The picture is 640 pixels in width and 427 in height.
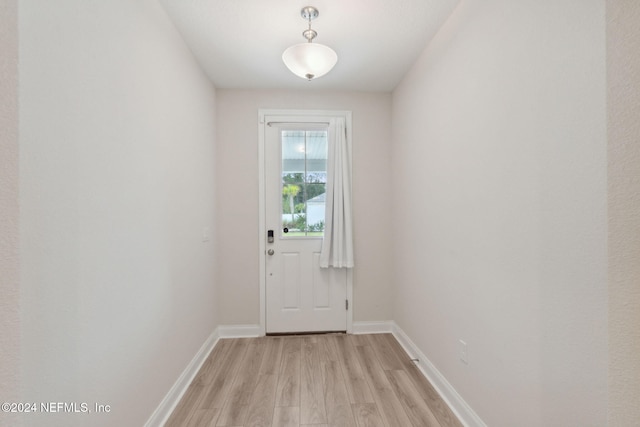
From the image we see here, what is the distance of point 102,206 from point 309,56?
139 centimetres

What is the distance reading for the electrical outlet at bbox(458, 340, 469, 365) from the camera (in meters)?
1.68

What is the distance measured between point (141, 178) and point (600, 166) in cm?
195

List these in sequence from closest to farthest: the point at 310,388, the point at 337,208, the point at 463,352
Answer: the point at 463,352 → the point at 310,388 → the point at 337,208

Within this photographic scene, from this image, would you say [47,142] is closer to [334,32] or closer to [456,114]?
[334,32]

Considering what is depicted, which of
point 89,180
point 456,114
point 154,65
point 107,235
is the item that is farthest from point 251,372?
point 456,114

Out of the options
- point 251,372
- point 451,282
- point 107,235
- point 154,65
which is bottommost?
point 251,372

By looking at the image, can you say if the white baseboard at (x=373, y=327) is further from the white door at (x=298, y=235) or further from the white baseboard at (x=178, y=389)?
the white baseboard at (x=178, y=389)

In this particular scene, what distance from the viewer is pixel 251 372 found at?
224cm

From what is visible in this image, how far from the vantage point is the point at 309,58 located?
176 cm

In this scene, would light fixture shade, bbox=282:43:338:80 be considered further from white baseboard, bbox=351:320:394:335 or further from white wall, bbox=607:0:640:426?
white baseboard, bbox=351:320:394:335

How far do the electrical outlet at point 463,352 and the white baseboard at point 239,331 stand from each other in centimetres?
193

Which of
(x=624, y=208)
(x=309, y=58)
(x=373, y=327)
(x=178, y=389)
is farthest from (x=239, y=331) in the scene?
(x=624, y=208)

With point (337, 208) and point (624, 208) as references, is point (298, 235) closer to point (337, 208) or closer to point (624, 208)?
point (337, 208)

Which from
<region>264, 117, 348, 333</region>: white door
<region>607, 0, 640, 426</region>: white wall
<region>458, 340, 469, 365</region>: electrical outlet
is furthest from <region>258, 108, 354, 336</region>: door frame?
<region>607, 0, 640, 426</region>: white wall
